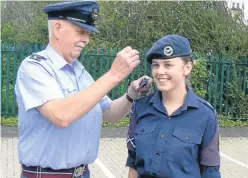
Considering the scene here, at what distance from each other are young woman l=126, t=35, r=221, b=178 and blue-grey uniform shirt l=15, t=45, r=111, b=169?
339 mm

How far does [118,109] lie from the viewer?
310 centimetres

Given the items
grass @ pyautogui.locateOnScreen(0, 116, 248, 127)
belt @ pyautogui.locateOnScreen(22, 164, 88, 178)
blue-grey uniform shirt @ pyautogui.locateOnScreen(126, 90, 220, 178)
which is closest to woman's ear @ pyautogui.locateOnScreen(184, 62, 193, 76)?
blue-grey uniform shirt @ pyautogui.locateOnScreen(126, 90, 220, 178)

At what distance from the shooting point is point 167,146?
8.25 feet

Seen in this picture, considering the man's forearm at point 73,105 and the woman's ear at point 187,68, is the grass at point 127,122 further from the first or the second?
the man's forearm at point 73,105

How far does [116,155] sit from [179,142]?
5.78 meters

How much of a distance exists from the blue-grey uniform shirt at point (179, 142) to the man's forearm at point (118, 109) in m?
0.42

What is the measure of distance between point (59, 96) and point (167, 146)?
656 millimetres

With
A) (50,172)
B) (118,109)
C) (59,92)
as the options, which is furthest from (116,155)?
(59,92)

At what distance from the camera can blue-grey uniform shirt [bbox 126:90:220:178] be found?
98.1 inches

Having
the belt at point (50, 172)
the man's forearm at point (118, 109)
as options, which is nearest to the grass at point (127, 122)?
the man's forearm at point (118, 109)

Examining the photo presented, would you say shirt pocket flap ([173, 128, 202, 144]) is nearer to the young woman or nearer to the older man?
the young woman

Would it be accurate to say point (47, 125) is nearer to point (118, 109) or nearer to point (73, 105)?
point (73, 105)

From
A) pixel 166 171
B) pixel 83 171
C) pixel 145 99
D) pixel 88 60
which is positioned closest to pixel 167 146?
pixel 166 171

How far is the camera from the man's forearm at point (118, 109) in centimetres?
306
